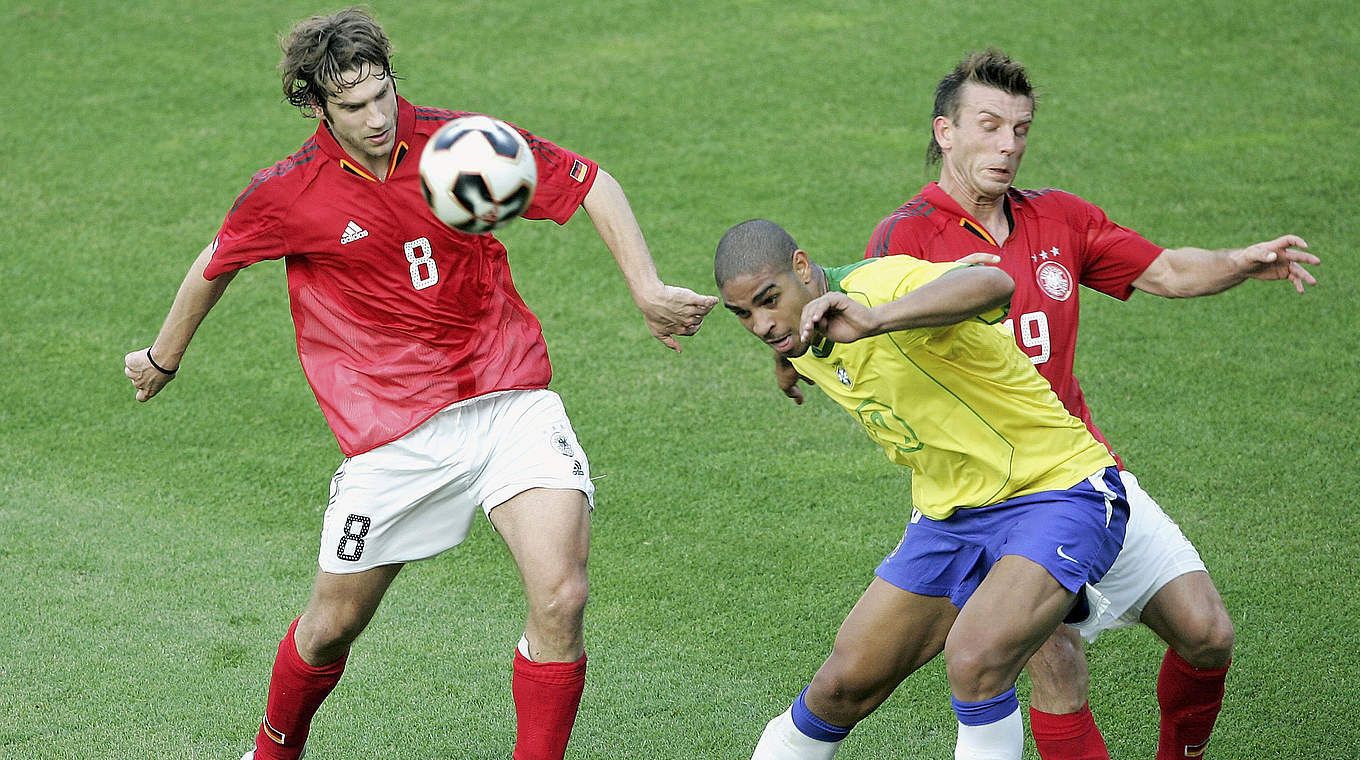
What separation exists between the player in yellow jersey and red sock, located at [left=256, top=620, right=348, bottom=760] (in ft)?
4.52

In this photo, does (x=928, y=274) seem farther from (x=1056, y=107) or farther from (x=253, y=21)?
(x=253, y=21)

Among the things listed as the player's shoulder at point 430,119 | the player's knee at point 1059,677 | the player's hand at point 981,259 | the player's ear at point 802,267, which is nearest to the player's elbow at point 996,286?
the player's hand at point 981,259

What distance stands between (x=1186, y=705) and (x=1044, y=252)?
143 centimetres

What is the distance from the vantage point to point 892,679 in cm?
407

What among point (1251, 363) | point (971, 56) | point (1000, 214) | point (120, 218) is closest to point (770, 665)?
point (1000, 214)

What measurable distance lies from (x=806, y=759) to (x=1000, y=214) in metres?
1.77

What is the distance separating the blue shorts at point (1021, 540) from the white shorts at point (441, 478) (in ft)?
3.28

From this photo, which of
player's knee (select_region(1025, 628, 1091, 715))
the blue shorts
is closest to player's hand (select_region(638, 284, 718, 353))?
the blue shorts

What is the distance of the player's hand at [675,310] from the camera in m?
4.17

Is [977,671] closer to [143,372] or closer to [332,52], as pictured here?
[332,52]

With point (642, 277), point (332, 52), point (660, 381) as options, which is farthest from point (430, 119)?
point (660, 381)

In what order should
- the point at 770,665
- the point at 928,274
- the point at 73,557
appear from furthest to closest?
1. the point at 73,557
2. the point at 770,665
3. the point at 928,274

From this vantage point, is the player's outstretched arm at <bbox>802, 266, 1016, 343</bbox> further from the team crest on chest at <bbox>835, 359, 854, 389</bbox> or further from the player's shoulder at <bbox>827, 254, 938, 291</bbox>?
the team crest on chest at <bbox>835, 359, 854, 389</bbox>

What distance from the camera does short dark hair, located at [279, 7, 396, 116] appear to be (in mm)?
4160
